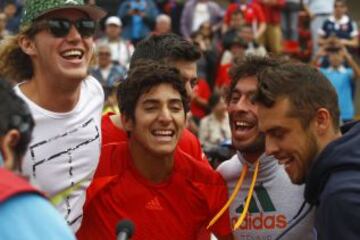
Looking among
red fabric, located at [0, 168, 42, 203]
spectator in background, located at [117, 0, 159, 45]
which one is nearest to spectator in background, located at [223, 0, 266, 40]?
spectator in background, located at [117, 0, 159, 45]

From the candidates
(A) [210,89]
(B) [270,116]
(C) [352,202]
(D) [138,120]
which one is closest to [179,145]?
(D) [138,120]

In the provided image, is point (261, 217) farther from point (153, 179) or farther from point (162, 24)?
point (162, 24)

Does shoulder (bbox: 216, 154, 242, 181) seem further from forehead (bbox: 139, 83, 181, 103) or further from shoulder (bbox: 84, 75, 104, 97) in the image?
shoulder (bbox: 84, 75, 104, 97)

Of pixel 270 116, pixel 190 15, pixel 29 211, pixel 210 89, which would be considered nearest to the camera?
pixel 29 211

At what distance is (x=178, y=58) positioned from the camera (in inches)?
189

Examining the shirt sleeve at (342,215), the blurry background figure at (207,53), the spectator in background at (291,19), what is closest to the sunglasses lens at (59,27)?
the shirt sleeve at (342,215)

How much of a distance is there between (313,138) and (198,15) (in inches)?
446

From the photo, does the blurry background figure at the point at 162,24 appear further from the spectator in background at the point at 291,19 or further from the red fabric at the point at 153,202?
the red fabric at the point at 153,202

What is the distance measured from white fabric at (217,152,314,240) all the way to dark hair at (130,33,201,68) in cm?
68

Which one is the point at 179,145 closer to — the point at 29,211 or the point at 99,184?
the point at 99,184

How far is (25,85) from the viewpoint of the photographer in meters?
4.29

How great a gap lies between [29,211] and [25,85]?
2044 mm

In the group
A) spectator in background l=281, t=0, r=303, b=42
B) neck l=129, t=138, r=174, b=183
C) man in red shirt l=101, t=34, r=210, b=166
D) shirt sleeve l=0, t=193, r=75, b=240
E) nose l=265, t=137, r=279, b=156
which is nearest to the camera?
shirt sleeve l=0, t=193, r=75, b=240

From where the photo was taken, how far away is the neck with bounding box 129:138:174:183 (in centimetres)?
431
